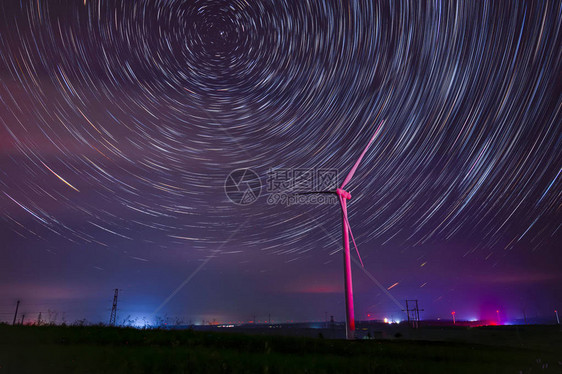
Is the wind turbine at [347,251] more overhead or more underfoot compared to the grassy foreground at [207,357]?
more overhead

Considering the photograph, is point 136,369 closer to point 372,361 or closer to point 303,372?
point 303,372

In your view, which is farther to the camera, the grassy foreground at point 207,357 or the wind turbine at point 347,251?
the wind turbine at point 347,251

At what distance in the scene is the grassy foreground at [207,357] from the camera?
40.6 feet

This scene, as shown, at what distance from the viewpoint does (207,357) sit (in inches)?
541

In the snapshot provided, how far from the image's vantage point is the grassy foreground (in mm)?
12367

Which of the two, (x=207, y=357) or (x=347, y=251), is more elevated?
(x=347, y=251)

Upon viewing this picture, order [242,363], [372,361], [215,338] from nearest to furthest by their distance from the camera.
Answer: [242,363]
[372,361]
[215,338]

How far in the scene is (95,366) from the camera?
1208cm

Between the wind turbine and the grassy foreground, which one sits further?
the wind turbine

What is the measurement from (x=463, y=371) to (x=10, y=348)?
1709cm

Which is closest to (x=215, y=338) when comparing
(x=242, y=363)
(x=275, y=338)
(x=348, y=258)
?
(x=275, y=338)

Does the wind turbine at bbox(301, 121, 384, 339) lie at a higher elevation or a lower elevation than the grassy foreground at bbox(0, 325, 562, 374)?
higher

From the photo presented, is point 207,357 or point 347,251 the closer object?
point 207,357

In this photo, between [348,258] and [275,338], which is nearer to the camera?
[275,338]
